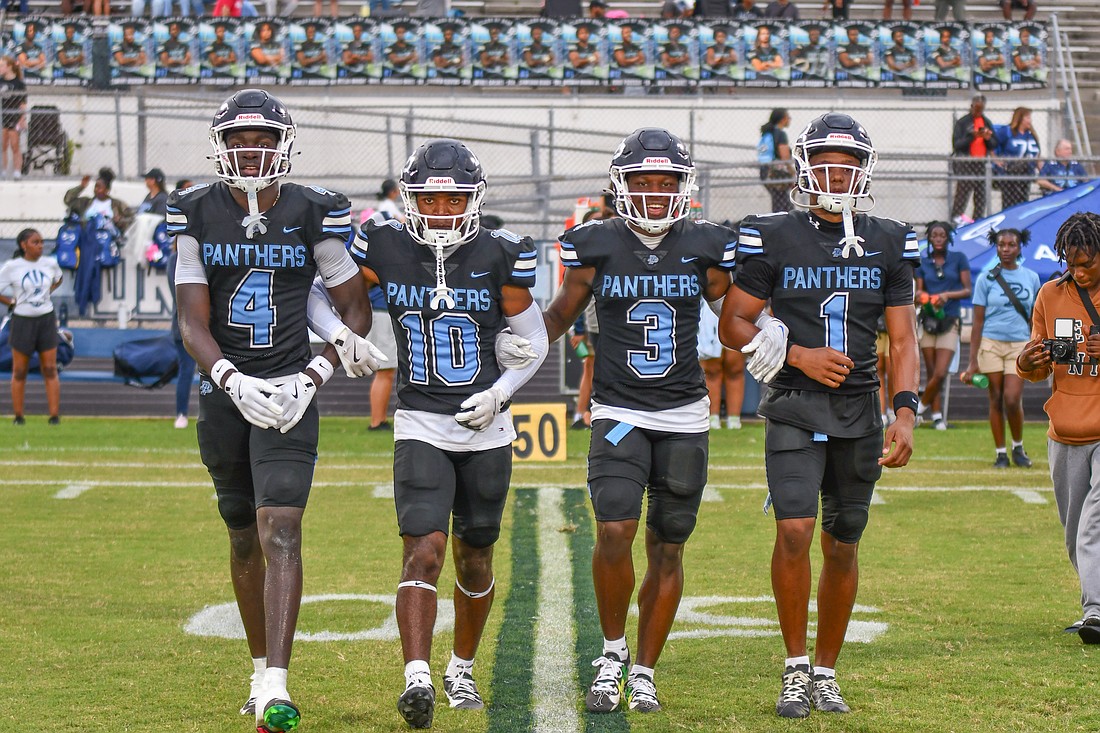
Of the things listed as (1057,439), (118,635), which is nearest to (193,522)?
(118,635)

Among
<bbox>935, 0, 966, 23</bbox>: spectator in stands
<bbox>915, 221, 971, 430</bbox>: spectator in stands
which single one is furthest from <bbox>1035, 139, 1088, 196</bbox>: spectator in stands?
<bbox>915, 221, 971, 430</bbox>: spectator in stands

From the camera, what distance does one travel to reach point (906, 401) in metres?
4.58

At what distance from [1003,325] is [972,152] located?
7355 mm

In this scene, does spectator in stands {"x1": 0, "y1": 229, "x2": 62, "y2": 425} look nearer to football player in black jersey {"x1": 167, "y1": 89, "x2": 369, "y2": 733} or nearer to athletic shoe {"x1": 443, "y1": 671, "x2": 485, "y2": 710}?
football player in black jersey {"x1": 167, "y1": 89, "x2": 369, "y2": 733}

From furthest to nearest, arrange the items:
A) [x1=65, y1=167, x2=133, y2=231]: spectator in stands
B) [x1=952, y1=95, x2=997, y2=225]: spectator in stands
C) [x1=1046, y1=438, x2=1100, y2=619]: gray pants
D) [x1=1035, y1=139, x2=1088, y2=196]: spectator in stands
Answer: [x1=952, y1=95, x2=997, y2=225]: spectator in stands, [x1=1035, y1=139, x2=1088, y2=196]: spectator in stands, [x1=65, y1=167, x2=133, y2=231]: spectator in stands, [x1=1046, y1=438, x2=1100, y2=619]: gray pants

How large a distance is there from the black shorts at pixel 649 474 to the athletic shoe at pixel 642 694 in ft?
1.44

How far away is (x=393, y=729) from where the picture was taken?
416cm

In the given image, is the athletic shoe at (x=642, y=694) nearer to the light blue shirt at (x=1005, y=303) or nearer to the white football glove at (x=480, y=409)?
the white football glove at (x=480, y=409)

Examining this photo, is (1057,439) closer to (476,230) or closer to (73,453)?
(476,230)

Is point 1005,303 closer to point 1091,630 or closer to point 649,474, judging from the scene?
point 1091,630

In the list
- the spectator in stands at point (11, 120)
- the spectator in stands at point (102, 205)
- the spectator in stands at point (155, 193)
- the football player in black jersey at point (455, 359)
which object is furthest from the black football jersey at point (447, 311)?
the spectator in stands at point (11, 120)

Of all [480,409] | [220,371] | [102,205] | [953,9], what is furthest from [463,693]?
[953,9]

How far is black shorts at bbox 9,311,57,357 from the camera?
41.7ft

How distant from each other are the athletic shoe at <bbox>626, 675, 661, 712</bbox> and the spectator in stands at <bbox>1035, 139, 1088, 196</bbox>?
42.8 feet
